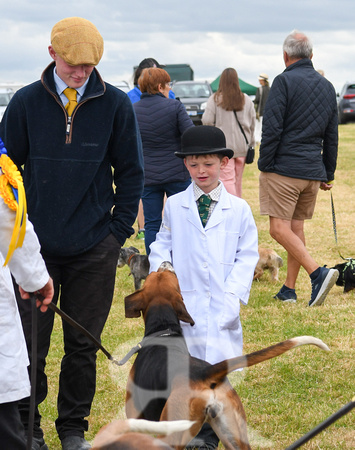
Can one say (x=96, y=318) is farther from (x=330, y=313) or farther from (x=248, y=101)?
(x=248, y=101)

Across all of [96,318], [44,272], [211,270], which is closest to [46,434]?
[96,318]

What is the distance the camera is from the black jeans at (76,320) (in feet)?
12.8

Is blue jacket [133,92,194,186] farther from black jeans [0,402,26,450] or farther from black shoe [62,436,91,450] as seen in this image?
black jeans [0,402,26,450]

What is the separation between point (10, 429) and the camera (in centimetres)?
279

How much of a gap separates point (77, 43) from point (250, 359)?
5.78ft

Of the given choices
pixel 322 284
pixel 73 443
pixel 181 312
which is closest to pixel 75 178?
pixel 181 312

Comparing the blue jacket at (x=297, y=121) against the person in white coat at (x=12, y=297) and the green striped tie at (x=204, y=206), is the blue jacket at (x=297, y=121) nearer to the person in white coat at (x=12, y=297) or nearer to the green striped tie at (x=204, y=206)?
the green striped tie at (x=204, y=206)

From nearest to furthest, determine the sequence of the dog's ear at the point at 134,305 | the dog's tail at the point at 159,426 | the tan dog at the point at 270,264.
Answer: the dog's tail at the point at 159,426
the dog's ear at the point at 134,305
the tan dog at the point at 270,264

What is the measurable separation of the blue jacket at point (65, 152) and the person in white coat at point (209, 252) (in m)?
0.43

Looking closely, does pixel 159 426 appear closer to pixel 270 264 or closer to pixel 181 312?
pixel 181 312

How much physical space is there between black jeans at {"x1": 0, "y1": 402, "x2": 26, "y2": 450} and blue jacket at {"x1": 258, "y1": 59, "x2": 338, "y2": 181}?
14.8 feet

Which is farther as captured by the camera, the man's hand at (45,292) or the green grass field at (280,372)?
the green grass field at (280,372)

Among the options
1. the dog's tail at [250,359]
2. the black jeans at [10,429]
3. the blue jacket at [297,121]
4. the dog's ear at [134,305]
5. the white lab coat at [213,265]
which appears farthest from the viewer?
the blue jacket at [297,121]

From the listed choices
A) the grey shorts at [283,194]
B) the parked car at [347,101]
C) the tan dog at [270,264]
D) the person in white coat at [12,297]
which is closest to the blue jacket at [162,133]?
the grey shorts at [283,194]
